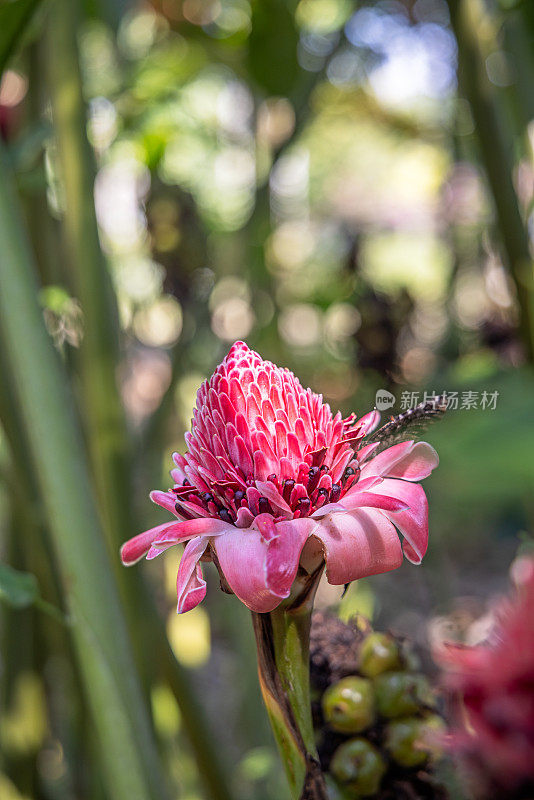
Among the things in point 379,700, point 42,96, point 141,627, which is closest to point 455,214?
point 42,96

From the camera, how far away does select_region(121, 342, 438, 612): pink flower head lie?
0.14 m

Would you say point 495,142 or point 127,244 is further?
point 127,244

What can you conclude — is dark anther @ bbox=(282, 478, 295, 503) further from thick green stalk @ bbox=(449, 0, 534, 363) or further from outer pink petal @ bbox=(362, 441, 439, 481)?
thick green stalk @ bbox=(449, 0, 534, 363)

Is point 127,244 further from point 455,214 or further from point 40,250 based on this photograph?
point 455,214

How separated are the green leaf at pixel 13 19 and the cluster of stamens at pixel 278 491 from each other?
0.77 ft

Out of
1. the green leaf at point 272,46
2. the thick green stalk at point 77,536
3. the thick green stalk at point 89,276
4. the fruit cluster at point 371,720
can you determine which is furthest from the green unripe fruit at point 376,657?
the green leaf at point 272,46

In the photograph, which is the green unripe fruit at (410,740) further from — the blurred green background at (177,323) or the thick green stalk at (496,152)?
the thick green stalk at (496,152)

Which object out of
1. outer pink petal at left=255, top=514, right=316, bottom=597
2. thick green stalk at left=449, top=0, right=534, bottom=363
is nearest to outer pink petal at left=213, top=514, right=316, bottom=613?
outer pink petal at left=255, top=514, right=316, bottom=597

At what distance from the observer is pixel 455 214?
43.8 inches

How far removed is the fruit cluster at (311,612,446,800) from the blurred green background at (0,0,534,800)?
0.02 m

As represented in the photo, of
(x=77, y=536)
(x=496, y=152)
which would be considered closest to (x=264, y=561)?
(x=77, y=536)

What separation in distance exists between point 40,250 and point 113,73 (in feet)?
1.17

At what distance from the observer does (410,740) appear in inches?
7.6

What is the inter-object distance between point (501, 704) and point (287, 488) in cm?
6
